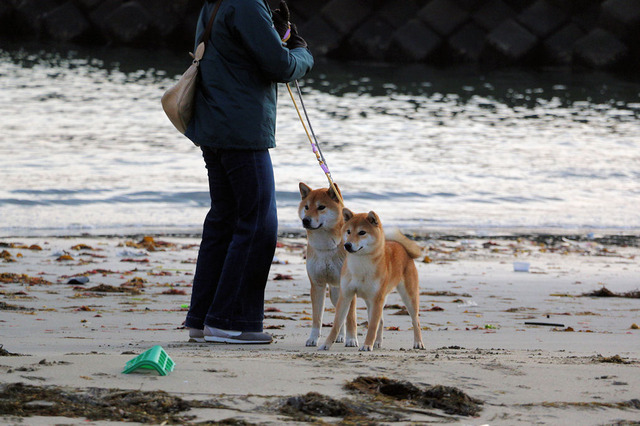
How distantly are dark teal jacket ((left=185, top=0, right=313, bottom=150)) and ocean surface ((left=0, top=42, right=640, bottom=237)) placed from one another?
4683 millimetres

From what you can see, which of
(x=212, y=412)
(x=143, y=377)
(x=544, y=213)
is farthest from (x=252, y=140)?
(x=544, y=213)

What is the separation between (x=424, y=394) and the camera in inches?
119

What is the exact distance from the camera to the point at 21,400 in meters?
2.76

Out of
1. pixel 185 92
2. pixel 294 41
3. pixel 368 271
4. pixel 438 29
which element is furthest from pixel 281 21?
pixel 438 29

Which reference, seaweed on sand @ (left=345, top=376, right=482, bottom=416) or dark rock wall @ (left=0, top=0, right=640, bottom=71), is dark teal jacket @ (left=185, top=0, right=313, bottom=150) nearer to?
seaweed on sand @ (left=345, top=376, right=482, bottom=416)

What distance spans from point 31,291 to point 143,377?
2656 mm

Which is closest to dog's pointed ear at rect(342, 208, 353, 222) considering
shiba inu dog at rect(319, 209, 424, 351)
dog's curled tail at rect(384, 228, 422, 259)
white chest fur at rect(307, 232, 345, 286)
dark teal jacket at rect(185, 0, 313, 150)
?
shiba inu dog at rect(319, 209, 424, 351)

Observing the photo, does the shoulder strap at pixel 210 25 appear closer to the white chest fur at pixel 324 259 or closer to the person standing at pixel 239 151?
the person standing at pixel 239 151

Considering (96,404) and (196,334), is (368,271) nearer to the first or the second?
(196,334)

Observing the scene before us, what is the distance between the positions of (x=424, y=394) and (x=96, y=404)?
40.2 inches

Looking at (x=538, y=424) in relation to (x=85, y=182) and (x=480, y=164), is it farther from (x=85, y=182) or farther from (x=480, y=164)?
(x=480, y=164)

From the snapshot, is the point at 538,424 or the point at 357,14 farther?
the point at 357,14

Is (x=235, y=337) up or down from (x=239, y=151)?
down

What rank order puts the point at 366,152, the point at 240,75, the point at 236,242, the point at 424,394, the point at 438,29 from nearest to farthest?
the point at 424,394 < the point at 240,75 < the point at 236,242 < the point at 366,152 < the point at 438,29
